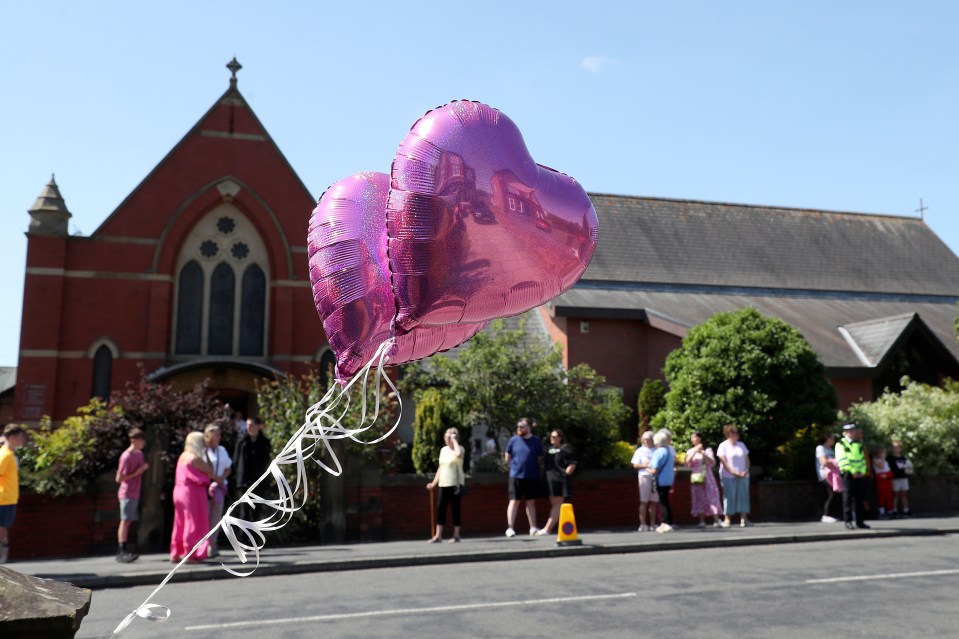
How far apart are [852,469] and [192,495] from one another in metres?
9.95

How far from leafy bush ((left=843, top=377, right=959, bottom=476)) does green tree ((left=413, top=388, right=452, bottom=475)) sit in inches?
324

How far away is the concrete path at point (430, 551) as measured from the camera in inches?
392

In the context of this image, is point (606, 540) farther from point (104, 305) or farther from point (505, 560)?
point (104, 305)

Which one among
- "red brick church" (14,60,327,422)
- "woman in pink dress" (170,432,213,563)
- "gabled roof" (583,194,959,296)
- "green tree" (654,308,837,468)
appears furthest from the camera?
"gabled roof" (583,194,959,296)

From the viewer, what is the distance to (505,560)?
36.9ft

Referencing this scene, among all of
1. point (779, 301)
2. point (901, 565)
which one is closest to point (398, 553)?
point (901, 565)

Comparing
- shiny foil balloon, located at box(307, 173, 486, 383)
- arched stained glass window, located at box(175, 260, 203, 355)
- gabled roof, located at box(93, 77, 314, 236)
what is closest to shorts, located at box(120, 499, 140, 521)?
shiny foil balloon, located at box(307, 173, 486, 383)

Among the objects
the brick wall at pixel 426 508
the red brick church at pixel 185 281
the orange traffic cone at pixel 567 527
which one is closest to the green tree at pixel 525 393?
the brick wall at pixel 426 508

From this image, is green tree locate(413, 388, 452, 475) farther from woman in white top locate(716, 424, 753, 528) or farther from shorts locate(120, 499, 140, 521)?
shorts locate(120, 499, 140, 521)

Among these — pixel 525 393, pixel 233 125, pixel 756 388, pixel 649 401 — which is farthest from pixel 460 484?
pixel 233 125

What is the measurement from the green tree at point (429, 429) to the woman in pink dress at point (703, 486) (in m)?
4.58

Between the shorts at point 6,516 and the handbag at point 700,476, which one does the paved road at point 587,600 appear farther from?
the handbag at point 700,476

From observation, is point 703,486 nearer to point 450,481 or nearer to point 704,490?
point 704,490

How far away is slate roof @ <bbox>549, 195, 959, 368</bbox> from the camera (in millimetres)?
23969
